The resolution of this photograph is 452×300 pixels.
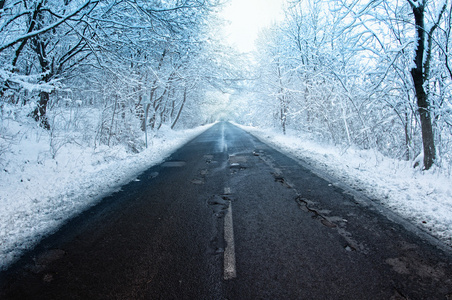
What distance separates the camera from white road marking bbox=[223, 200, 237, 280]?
7.53ft

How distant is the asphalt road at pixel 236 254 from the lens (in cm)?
212

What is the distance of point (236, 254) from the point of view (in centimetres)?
262

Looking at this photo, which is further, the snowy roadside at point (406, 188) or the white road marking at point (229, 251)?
the snowy roadside at point (406, 188)

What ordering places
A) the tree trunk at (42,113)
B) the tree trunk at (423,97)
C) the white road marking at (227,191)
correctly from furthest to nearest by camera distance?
the tree trunk at (42,113)
the tree trunk at (423,97)
the white road marking at (227,191)

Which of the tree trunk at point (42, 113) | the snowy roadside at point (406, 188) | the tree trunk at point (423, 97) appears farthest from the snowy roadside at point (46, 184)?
the tree trunk at point (423, 97)

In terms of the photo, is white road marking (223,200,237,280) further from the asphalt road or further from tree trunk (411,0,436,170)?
tree trunk (411,0,436,170)

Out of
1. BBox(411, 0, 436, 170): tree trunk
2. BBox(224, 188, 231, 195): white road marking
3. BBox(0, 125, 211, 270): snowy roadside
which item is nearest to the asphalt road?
BBox(224, 188, 231, 195): white road marking

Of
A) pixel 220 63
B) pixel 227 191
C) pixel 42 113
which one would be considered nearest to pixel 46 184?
pixel 227 191

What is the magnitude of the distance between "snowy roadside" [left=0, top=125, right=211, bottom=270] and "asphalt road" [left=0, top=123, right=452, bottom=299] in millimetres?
378

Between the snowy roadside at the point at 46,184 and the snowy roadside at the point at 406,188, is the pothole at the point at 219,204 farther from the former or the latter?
the snowy roadside at the point at 406,188

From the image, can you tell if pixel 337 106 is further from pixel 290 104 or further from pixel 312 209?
pixel 312 209

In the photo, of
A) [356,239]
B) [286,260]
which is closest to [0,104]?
[286,260]

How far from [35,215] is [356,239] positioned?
4944 millimetres

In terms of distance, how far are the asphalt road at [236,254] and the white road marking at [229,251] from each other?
0.04 feet
